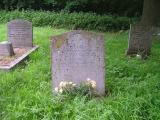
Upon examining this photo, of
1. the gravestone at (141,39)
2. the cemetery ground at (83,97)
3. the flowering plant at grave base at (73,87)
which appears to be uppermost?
the gravestone at (141,39)

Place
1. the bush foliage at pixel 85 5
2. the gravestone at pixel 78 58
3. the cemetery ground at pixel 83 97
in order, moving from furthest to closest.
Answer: the bush foliage at pixel 85 5 → the gravestone at pixel 78 58 → the cemetery ground at pixel 83 97

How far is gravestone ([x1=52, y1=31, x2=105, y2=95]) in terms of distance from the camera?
595cm

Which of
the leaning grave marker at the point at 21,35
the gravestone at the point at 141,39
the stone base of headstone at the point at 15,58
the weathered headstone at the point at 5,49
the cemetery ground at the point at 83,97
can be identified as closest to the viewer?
the cemetery ground at the point at 83,97

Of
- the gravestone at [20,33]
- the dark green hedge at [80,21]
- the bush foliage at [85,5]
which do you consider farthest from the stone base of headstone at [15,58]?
the bush foliage at [85,5]

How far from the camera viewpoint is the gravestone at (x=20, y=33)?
9586 millimetres

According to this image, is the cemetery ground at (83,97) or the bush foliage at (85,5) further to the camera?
the bush foliage at (85,5)

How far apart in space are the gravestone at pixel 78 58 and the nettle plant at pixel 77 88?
9cm

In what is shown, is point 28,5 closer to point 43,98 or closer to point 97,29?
point 97,29

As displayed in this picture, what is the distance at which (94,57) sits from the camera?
5961mm

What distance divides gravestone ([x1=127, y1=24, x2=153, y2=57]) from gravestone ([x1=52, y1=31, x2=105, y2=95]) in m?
3.37

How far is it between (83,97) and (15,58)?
10.9 feet

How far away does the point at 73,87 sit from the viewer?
591 centimetres

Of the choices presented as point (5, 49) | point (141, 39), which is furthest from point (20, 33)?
point (141, 39)

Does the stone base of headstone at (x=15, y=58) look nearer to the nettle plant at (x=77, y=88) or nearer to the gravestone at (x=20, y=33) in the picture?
the gravestone at (x=20, y=33)
